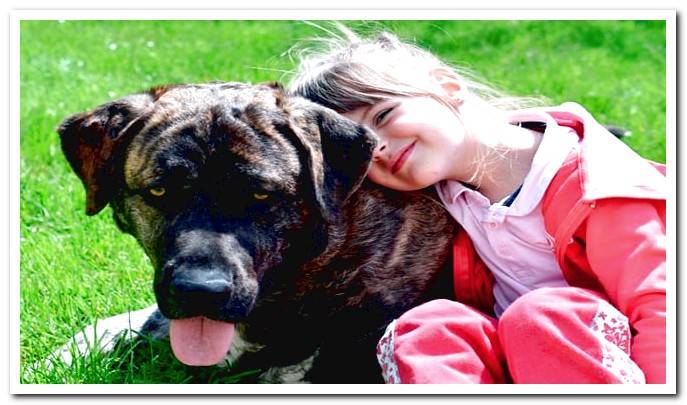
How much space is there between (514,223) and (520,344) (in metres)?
0.75

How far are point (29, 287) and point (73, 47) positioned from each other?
499 cm

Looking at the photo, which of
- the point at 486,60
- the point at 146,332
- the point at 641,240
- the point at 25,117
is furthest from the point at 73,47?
the point at 641,240

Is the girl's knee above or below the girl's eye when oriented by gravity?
below

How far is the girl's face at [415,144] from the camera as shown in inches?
150

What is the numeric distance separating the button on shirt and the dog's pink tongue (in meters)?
1.06

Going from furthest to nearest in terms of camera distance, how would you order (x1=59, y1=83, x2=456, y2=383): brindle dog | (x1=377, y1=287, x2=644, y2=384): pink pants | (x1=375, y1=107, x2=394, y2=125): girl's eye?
(x1=375, y1=107, x2=394, y2=125): girl's eye
(x1=59, y1=83, x2=456, y2=383): brindle dog
(x1=377, y1=287, x2=644, y2=384): pink pants

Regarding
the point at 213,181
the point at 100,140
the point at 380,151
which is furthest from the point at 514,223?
the point at 100,140

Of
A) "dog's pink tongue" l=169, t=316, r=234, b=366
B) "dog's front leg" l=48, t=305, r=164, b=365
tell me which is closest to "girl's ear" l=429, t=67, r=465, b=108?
"dog's pink tongue" l=169, t=316, r=234, b=366

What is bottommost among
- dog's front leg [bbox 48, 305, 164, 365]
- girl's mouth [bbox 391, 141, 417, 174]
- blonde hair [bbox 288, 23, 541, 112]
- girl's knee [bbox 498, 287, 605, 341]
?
dog's front leg [bbox 48, 305, 164, 365]

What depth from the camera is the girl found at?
3.12 meters

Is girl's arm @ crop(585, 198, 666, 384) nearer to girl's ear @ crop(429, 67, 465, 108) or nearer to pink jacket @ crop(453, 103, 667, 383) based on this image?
pink jacket @ crop(453, 103, 667, 383)

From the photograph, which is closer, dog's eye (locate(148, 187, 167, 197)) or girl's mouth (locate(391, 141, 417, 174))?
dog's eye (locate(148, 187, 167, 197))

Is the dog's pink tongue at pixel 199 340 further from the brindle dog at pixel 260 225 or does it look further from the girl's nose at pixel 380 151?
the girl's nose at pixel 380 151

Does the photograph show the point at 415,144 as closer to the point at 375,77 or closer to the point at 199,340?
the point at 375,77
